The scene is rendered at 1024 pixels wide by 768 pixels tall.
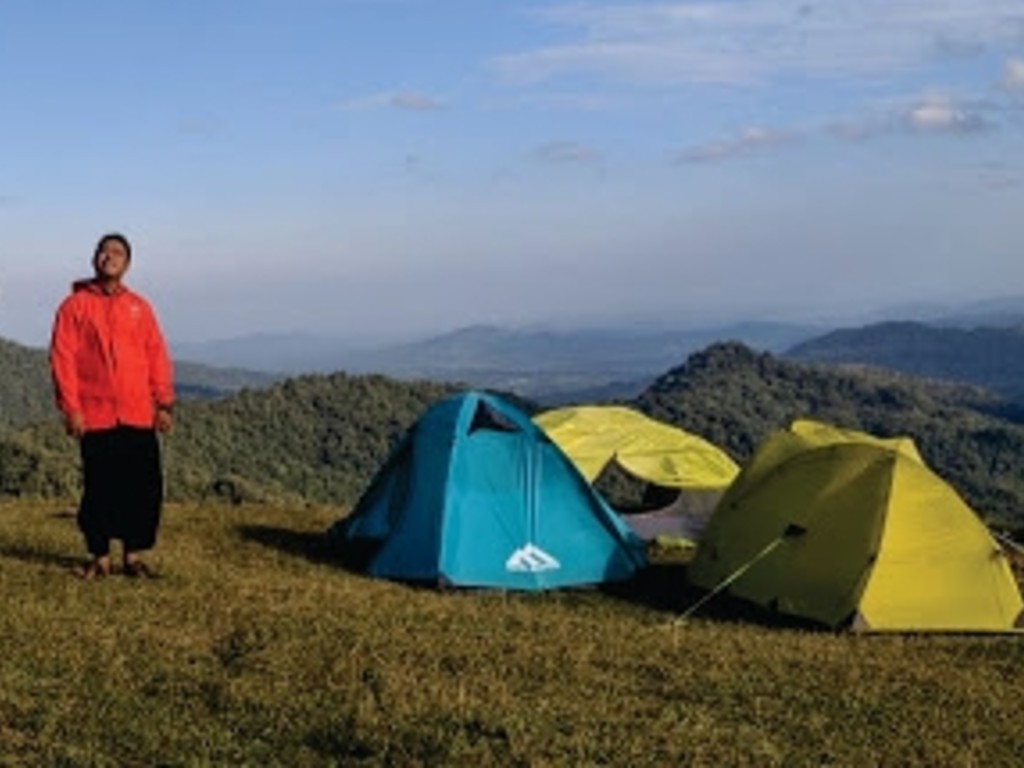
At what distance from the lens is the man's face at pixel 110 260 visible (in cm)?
1313

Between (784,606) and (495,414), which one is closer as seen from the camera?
(784,606)

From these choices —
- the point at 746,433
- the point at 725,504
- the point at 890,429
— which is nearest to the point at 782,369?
the point at 890,429

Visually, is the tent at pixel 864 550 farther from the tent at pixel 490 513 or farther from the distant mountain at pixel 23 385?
the distant mountain at pixel 23 385

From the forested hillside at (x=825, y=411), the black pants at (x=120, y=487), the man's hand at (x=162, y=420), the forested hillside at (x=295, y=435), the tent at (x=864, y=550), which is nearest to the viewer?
the black pants at (x=120, y=487)

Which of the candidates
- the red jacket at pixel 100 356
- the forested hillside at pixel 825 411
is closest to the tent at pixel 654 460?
the red jacket at pixel 100 356

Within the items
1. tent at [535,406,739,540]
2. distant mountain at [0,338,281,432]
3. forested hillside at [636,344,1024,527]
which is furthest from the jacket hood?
distant mountain at [0,338,281,432]

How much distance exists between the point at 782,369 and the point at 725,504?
174 metres

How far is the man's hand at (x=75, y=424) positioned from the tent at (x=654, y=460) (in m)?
10.3

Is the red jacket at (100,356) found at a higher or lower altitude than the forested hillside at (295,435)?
higher

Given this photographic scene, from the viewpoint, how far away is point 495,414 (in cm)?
1820

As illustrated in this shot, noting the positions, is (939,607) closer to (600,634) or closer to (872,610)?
(872,610)

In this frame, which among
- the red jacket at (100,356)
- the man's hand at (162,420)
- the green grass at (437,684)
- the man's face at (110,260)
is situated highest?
the man's face at (110,260)

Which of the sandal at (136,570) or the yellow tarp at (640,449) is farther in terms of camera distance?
the yellow tarp at (640,449)

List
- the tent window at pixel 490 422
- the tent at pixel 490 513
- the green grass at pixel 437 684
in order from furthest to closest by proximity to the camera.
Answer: the tent window at pixel 490 422, the tent at pixel 490 513, the green grass at pixel 437 684
